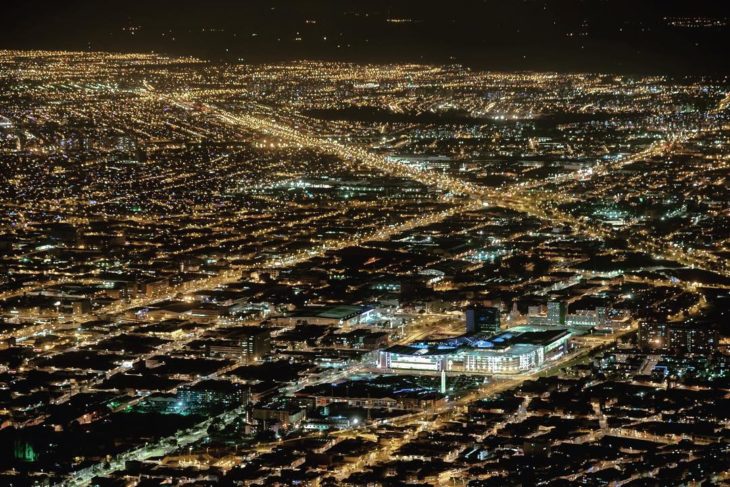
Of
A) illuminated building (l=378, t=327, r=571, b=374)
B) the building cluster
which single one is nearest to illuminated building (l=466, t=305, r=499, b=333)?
the building cluster

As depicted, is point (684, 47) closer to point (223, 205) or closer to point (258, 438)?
point (223, 205)

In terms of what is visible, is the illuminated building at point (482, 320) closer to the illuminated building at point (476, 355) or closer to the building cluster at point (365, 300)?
the building cluster at point (365, 300)

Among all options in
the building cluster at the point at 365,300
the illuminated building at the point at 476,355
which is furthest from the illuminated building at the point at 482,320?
the illuminated building at the point at 476,355

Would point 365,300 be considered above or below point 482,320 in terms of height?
below

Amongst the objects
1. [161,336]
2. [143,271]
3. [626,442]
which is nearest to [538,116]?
[143,271]

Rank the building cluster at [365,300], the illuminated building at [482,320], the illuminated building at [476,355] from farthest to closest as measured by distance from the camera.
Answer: the illuminated building at [482,320], the illuminated building at [476,355], the building cluster at [365,300]

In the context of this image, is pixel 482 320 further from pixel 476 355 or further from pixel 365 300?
pixel 365 300

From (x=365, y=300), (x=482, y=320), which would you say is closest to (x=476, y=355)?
(x=482, y=320)

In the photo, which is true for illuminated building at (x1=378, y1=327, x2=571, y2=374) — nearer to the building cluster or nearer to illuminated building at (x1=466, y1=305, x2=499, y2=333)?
the building cluster

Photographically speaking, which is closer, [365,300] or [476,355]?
[476,355]

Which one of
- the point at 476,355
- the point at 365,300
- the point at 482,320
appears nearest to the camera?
the point at 476,355

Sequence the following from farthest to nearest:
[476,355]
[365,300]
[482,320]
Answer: [365,300]
[482,320]
[476,355]
